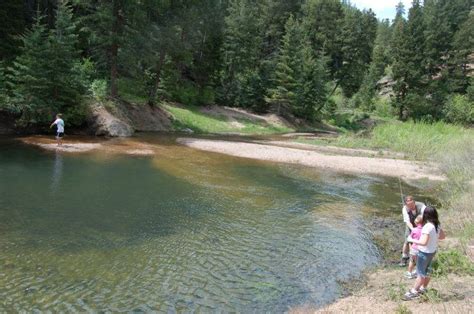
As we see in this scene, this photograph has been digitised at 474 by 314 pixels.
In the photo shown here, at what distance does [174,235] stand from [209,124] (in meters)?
32.7

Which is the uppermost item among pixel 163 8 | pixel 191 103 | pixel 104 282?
pixel 163 8

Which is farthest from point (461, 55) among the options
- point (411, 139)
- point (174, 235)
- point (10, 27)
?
point (174, 235)

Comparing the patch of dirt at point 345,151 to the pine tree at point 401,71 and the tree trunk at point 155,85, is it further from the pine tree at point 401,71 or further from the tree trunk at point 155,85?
the pine tree at point 401,71

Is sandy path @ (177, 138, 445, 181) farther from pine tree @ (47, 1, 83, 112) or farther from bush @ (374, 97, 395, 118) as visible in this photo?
bush @ (374, 97, 395, 118)

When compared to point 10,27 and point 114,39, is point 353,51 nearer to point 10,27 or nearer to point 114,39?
point 114,39

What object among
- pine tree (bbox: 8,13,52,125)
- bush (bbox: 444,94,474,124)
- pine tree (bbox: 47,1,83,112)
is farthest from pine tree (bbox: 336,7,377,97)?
pine tree (bbox: 8,13,52,125)

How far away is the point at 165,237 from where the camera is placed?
12.1 meters

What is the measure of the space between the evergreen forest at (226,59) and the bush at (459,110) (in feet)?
0.50

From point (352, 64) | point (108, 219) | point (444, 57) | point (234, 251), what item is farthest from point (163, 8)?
point (444, 57)

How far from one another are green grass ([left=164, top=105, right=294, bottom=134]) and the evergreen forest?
3022 millimetres

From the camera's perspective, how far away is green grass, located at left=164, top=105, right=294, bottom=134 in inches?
1668

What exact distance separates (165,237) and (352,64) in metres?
70.9

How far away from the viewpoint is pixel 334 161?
27016 mm

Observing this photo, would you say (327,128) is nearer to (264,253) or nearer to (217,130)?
(217,130)
